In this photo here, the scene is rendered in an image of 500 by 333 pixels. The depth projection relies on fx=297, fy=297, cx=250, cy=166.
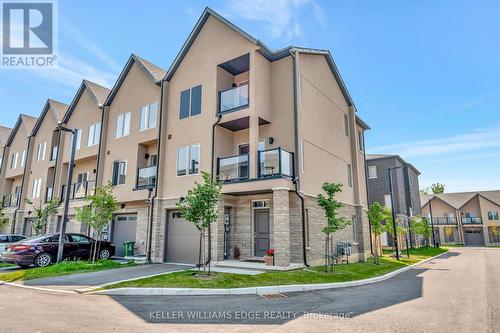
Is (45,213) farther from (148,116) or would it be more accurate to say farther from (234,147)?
(234,147)

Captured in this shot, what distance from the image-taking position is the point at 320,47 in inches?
722

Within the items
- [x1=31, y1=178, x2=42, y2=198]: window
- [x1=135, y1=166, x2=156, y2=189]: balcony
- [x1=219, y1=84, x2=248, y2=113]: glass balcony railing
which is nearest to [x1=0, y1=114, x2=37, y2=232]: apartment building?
[x1=31, y1=178, x2=42, y2=198]: window

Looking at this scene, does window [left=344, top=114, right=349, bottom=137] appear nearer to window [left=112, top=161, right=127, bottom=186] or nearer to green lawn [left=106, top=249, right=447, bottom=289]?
green lawn [left=106, top=249, right=447, bottom=289]

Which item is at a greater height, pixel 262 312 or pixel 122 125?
pixel 122 125

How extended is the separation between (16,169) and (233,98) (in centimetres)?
2795

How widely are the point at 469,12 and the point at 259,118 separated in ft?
31.4

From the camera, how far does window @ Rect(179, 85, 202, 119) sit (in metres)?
17.0

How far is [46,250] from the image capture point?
15141mm

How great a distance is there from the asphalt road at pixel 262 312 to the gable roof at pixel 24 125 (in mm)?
26517

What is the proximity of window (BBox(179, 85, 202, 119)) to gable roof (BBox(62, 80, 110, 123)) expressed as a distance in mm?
9295

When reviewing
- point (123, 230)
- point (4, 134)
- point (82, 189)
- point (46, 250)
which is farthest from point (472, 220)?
point (4, 134)

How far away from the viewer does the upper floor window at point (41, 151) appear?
27.5m

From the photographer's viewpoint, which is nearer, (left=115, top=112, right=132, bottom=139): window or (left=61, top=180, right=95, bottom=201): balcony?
(left=115, top=112, right=132, bottom=139): window

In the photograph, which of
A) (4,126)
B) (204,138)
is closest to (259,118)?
(204,138)
